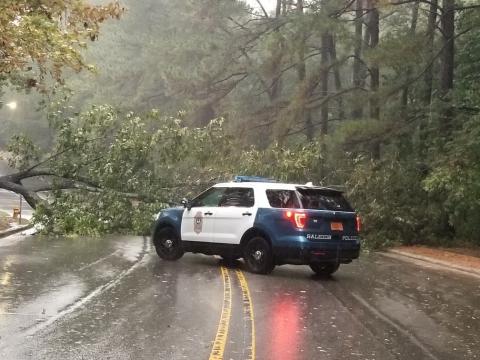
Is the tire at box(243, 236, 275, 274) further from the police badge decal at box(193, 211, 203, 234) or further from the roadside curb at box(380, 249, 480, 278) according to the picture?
the roadside curb at box(380, 249, 480, 278)

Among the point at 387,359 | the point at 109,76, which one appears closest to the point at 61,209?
the point at 387,359

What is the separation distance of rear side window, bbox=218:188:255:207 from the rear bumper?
137 cm

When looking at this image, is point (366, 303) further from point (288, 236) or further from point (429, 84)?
point (429, 84)

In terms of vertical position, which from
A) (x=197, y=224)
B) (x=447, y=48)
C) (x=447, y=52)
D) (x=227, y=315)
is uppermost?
(x=447, y=48)

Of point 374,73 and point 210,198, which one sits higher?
point 374,73

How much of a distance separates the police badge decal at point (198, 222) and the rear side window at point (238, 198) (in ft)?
1.95

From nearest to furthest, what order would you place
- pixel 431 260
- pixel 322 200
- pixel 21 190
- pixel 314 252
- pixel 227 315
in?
pixel 227 315, pixel 314 252, pixel 322 200, pixel 431 260, pixel 21 190

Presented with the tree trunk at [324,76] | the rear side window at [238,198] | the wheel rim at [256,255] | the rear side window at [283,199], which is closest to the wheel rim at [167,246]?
the rear side window at [238,198]

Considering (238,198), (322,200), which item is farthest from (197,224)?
(322,200)

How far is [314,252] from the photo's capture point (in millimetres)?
11711

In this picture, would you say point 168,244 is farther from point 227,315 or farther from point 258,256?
point 227,315

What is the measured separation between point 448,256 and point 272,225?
28.5ft

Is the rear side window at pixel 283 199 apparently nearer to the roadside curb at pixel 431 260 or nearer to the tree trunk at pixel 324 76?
the roadside curb at pixel 431 260

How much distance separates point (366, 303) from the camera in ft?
32.2
